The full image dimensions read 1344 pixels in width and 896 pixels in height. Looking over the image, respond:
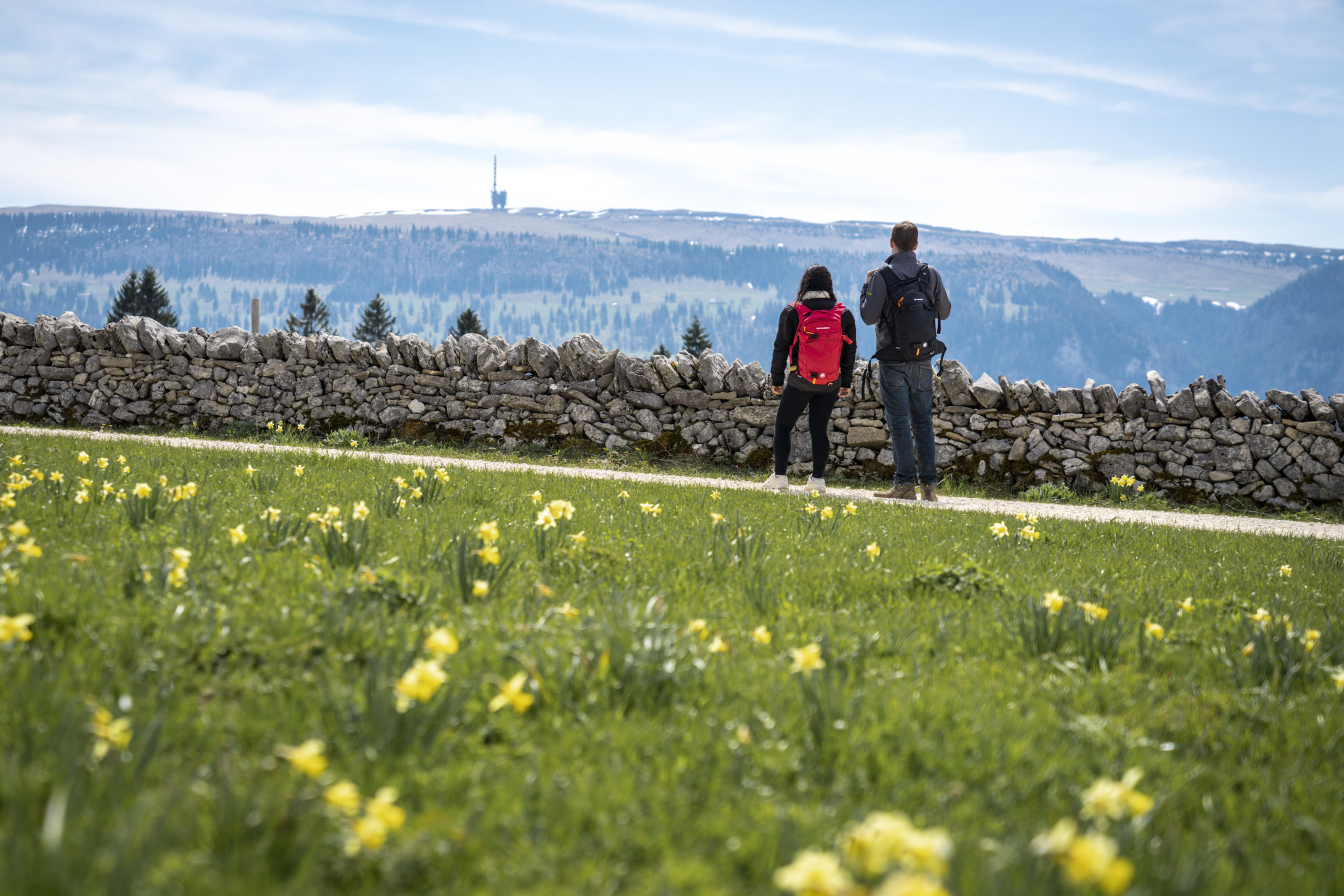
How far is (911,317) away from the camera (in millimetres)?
7562

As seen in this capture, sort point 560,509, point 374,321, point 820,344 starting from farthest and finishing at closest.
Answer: point 374,321, point 820,344, point 560,509

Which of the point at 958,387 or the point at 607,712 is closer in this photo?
the point at 607,712

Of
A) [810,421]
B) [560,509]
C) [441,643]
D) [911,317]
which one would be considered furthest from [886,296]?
[441,643]

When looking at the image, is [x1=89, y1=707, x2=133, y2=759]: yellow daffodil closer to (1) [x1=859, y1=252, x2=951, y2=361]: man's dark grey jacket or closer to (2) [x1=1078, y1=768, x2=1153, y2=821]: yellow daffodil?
(2) [x1=1078, y1=768, x2=1153, y2=821]: yellow daffodil

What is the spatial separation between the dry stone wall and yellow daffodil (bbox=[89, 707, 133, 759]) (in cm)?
742

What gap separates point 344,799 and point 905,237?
7.42 m

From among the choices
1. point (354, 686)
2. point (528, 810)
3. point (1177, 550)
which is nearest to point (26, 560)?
point (354, 686)

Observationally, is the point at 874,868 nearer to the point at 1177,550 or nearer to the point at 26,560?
the point at 26,560

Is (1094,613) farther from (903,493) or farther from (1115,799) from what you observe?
(903,493)

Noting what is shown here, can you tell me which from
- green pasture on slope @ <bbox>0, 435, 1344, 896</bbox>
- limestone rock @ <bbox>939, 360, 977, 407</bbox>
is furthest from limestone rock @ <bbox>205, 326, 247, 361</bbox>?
limestone rock @ <bbox>939, 360, 977, 407</bbox>

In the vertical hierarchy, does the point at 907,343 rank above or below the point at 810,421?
above

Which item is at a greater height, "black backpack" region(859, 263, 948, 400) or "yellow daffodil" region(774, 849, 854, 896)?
"black backpack" region(859, 263, 948, 400)

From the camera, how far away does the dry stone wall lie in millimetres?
9805

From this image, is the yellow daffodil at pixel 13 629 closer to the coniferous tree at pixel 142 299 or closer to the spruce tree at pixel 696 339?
the spruce tree at pixel 696 339
